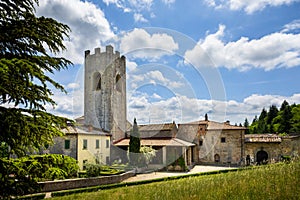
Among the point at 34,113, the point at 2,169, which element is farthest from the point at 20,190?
the point at 34,113

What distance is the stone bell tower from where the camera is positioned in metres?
31.6

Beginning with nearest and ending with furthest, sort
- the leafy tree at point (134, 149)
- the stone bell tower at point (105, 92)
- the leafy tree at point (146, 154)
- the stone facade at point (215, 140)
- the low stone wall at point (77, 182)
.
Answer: the low stone wall at point (77, 182) < the leafy tree at point (146, 154) < the leafy tree at point (134, 149) < the stone facade at point (215, 140) < the stone bell tower at point (105, 92)

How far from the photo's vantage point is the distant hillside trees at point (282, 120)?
4622 centimetres

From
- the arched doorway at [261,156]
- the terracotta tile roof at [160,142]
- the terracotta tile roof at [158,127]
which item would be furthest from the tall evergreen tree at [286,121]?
the terracotta tile roof at [160,142]

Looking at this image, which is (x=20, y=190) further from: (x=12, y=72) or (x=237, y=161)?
(x=237, y=161)

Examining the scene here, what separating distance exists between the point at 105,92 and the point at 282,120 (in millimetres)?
36628

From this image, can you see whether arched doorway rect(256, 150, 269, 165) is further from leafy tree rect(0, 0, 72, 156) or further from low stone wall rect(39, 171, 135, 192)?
leafy tree rect(0, 0, 72, 156)

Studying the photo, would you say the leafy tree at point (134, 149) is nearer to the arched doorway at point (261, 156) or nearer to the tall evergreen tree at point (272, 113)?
the arched doorway at point (261, 156)

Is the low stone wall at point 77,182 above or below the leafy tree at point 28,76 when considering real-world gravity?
below

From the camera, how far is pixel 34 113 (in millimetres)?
4828

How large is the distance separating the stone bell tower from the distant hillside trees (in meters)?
30.3

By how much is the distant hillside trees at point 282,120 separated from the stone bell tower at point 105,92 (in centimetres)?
3028

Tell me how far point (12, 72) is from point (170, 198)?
3.81 metres

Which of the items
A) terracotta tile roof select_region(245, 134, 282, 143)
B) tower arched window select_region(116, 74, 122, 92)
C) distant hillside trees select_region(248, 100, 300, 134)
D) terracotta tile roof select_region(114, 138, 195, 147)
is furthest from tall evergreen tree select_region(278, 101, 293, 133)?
tower arched window select_region(116, 74, 122, 92)
